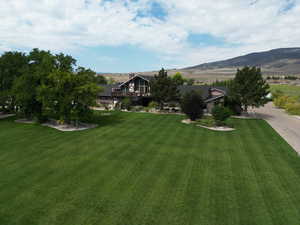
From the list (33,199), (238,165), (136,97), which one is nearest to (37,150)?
(33,199)

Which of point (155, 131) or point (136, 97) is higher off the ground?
point (136, 97)

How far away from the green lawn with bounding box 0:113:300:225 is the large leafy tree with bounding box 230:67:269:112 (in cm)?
1603

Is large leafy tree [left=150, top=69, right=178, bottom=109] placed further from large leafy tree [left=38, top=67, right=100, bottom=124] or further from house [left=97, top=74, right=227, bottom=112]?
large leafy tree [left=38, top=67, right=100, bottom=124]

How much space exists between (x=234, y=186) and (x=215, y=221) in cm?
388

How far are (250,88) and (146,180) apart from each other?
31.7 metres

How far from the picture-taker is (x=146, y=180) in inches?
514

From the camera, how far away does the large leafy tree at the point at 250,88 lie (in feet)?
120

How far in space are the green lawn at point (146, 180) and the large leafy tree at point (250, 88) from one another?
52.6 feet

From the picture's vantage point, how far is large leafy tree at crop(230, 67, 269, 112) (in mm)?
36688

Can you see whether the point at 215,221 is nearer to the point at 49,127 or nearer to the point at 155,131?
the point at 155,131

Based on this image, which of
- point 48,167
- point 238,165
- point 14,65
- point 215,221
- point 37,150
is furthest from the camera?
point 14,65

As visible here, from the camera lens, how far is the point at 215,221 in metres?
9.38

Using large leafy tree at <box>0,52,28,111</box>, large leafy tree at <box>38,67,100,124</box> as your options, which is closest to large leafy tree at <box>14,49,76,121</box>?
large leafy tree at <box>38,67,100,124</box>

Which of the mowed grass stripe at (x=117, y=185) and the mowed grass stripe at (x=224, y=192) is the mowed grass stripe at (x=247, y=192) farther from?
the mowed grass stripe at (x=117, y=185)
